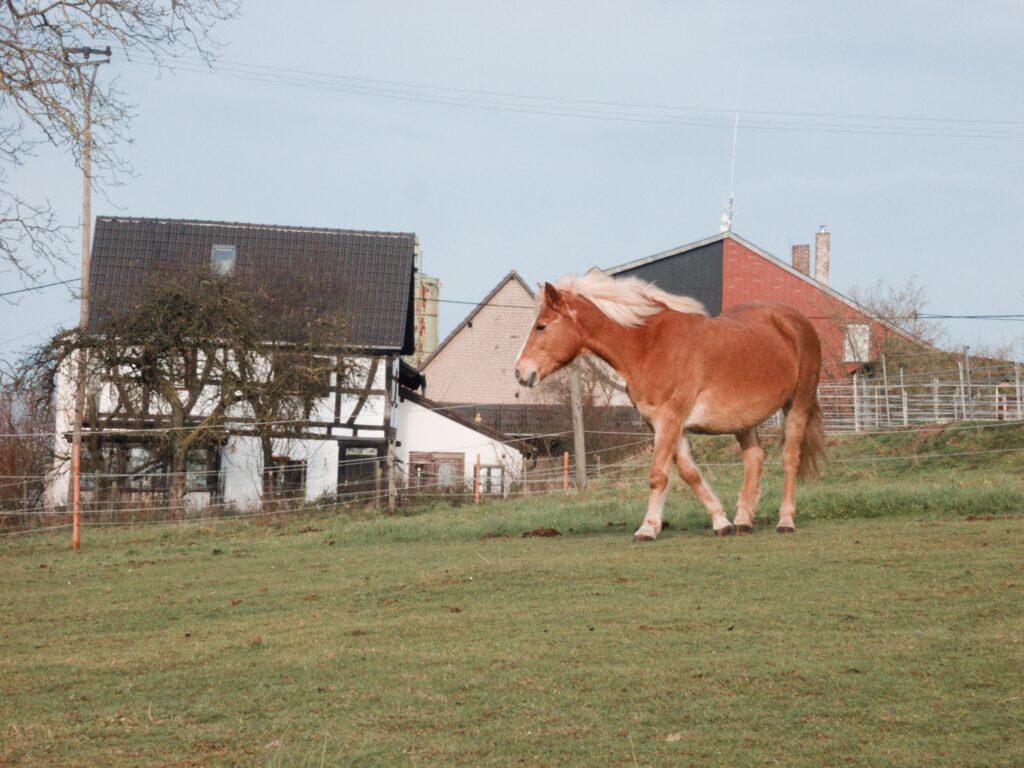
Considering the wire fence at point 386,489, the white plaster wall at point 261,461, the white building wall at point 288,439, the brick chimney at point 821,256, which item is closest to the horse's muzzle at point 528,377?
the wire fence at point 386,489

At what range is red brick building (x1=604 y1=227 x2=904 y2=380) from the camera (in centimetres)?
4775

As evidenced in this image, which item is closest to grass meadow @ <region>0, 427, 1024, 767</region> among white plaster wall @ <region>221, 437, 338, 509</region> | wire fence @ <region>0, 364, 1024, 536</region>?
wire fence @ <region>0, 364, 1024, 536</region>

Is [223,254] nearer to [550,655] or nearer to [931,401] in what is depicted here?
[931,401]

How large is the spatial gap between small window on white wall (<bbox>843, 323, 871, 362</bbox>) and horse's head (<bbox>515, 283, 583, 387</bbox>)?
3863 centimetres

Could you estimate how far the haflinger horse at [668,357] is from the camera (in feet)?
35.0

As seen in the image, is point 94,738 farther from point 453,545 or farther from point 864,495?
point 864,495

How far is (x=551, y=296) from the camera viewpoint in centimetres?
1092

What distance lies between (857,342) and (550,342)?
3929cm

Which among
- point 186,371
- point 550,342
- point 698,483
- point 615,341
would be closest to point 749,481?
point 698,483

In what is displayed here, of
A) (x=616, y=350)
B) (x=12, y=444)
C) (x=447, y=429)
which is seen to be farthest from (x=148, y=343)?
(x=616, y=350)

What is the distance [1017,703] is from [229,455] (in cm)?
3128

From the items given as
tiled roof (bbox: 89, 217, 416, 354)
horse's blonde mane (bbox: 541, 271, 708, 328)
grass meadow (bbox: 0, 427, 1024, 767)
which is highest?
tiled roof (bbox: 89, 217, 416, 354)

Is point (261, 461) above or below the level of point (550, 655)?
above

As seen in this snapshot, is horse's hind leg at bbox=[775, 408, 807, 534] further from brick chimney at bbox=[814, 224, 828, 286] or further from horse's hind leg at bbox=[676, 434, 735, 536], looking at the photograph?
brick chimney at bbox=[814, 224, 828, 286]
